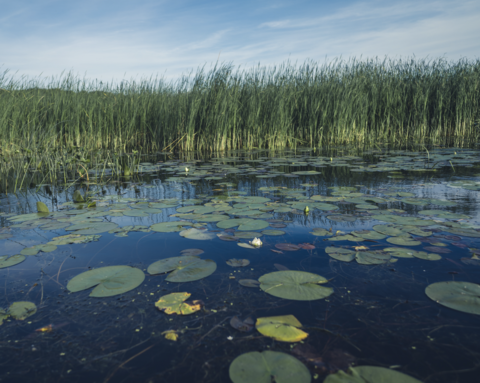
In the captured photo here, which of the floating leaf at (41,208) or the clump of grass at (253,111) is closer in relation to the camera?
the floating leaf at (41,208)

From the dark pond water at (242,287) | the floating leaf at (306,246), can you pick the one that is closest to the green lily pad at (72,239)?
the dark pond water at (242,287)

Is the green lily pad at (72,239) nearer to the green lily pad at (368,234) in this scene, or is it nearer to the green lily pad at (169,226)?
the green lily pad at (169,226)

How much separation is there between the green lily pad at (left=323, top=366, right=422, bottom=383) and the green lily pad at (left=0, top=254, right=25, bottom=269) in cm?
173

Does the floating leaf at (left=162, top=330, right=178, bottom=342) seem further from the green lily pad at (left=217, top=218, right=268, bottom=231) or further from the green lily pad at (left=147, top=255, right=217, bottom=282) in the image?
the green lily pad at (left=217, top=218, right=268, bottom=231)

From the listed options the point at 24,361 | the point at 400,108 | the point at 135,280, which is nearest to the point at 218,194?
the point at 135,280

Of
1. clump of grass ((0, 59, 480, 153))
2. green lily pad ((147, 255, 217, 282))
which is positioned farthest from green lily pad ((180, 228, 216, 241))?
clump of grass ((0, 59, 480, 153))

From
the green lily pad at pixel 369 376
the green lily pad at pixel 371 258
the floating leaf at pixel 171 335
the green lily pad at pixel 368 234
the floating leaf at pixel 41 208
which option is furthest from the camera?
the floating leaf at pixel 41 208

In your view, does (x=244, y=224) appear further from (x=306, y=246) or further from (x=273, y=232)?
(x=306, y=246)

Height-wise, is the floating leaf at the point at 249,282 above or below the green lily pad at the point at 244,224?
below

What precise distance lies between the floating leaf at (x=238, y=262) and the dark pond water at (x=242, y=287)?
0.03 metres

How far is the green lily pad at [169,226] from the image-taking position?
2237mm

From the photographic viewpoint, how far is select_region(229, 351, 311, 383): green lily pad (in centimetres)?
92

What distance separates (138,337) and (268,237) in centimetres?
115

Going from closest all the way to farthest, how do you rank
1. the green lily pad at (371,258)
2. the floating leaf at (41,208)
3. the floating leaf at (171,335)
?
the floating leaf at (171,335) → the green lily pad at (371,258) → the floating leaf at (41,208)
